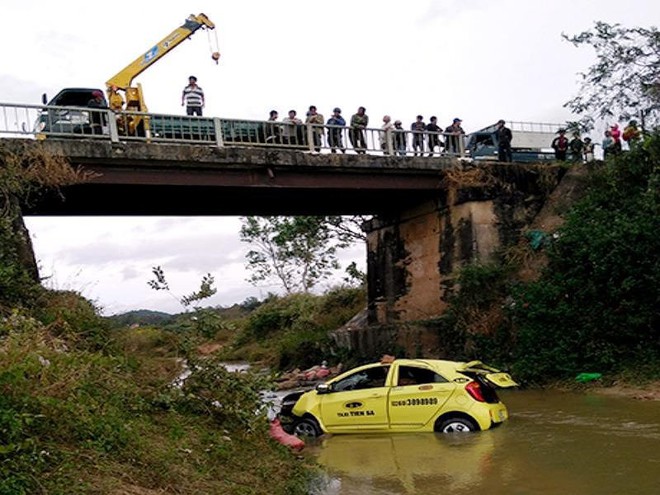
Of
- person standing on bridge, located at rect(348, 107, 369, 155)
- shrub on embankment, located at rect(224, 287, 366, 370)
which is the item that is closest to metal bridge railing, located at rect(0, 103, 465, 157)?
person standing on bridge, located at rect(348, 107, 369, 155)

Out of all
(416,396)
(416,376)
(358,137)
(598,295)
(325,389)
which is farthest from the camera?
(358,137)

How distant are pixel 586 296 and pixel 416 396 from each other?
285 inches

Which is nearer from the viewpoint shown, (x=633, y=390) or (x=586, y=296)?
(x=633, y=390)

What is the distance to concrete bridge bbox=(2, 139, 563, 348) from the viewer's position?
16078 millimetres

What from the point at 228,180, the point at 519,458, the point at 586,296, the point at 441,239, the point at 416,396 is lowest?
the point at 519,458

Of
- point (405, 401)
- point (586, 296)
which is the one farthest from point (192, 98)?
point (586, 296)

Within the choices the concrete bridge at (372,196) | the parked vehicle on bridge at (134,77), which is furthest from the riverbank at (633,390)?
the parked vehicle on bridge at (134,77)

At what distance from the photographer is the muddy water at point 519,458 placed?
7605 millimetres

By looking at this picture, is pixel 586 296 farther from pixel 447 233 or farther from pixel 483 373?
pixel 483 373

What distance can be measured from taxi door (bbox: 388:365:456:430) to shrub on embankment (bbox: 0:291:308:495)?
270 cm

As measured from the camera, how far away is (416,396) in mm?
10789

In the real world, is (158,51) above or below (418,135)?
above

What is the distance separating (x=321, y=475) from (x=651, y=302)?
32.8 feet

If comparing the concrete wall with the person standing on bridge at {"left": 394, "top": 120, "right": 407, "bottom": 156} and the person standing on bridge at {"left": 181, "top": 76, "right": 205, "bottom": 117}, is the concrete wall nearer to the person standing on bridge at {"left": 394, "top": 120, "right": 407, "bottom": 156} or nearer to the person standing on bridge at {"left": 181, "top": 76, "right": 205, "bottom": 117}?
the person standing on bridge at {"left": 394, "top": 120, "right": 407, "bottom": 156}
